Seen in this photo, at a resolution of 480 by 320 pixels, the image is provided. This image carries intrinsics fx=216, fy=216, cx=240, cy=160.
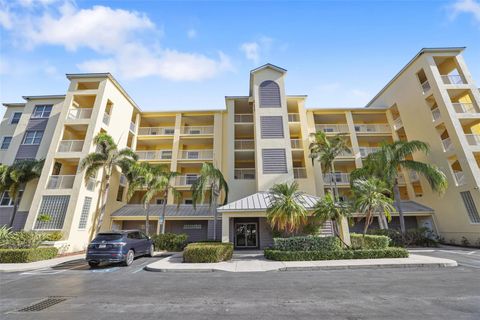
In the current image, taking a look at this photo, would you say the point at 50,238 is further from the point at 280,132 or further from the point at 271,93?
the point at 271,93

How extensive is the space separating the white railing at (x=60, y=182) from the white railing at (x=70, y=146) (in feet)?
8.36

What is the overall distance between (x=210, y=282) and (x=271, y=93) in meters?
19.5

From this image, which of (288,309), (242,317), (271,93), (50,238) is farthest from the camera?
(271,93)

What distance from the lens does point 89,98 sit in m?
22.5

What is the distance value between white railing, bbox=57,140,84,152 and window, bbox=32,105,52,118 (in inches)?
241

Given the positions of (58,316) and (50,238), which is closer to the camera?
(58,316)

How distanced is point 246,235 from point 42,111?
25.1m

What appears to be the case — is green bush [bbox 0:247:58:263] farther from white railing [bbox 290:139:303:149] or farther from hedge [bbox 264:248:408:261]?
white railing [bbox 290:139:303:149]

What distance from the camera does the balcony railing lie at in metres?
25.6

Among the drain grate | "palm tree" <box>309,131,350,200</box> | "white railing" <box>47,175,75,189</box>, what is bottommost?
the drain grate

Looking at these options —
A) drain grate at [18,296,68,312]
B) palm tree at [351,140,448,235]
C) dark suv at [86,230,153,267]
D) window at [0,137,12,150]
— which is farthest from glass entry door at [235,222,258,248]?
window at [0,137,12,150]

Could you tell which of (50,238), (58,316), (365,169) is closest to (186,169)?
(50,238)

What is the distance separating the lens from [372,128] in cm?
2748

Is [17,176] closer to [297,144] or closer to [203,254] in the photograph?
[203,254]
